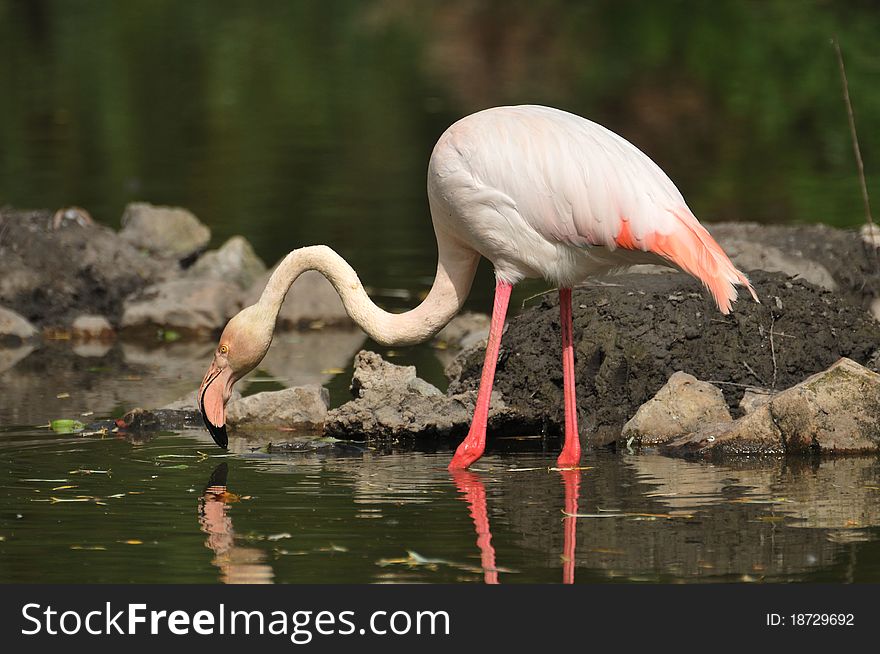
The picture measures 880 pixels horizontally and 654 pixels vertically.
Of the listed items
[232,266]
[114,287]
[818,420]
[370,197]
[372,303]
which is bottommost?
[818,420]

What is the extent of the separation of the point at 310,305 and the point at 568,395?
19.8 ft

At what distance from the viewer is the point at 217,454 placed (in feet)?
33.0

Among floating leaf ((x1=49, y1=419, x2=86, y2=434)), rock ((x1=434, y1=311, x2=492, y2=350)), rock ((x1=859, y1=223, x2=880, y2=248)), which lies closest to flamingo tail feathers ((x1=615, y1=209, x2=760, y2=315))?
floating leaf ((x1=49, y1=419, x2=86, y2=434))

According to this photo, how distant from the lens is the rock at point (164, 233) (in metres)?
17.1

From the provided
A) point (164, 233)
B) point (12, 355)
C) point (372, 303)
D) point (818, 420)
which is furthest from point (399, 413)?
point (164, 233)

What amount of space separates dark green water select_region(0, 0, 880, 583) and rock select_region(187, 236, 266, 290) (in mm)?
1196

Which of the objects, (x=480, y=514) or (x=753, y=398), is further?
(x=753, y=398)

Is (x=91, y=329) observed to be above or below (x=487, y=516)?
above

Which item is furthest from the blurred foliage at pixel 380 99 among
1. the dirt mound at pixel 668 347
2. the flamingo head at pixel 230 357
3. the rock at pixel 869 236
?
the flamingo head at pixel 230 357

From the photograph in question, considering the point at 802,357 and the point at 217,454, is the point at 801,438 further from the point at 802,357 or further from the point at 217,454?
the point at 217,454

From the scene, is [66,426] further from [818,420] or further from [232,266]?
[232,266]

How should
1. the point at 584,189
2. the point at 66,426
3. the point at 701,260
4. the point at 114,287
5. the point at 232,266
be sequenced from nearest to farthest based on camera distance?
the point at 701,260, the point at 584,189, the point at 66,426, the point at 114,287, the point at 232,266

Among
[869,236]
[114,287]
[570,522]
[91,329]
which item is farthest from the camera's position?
[114,287]

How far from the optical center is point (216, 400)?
9.80 metres
